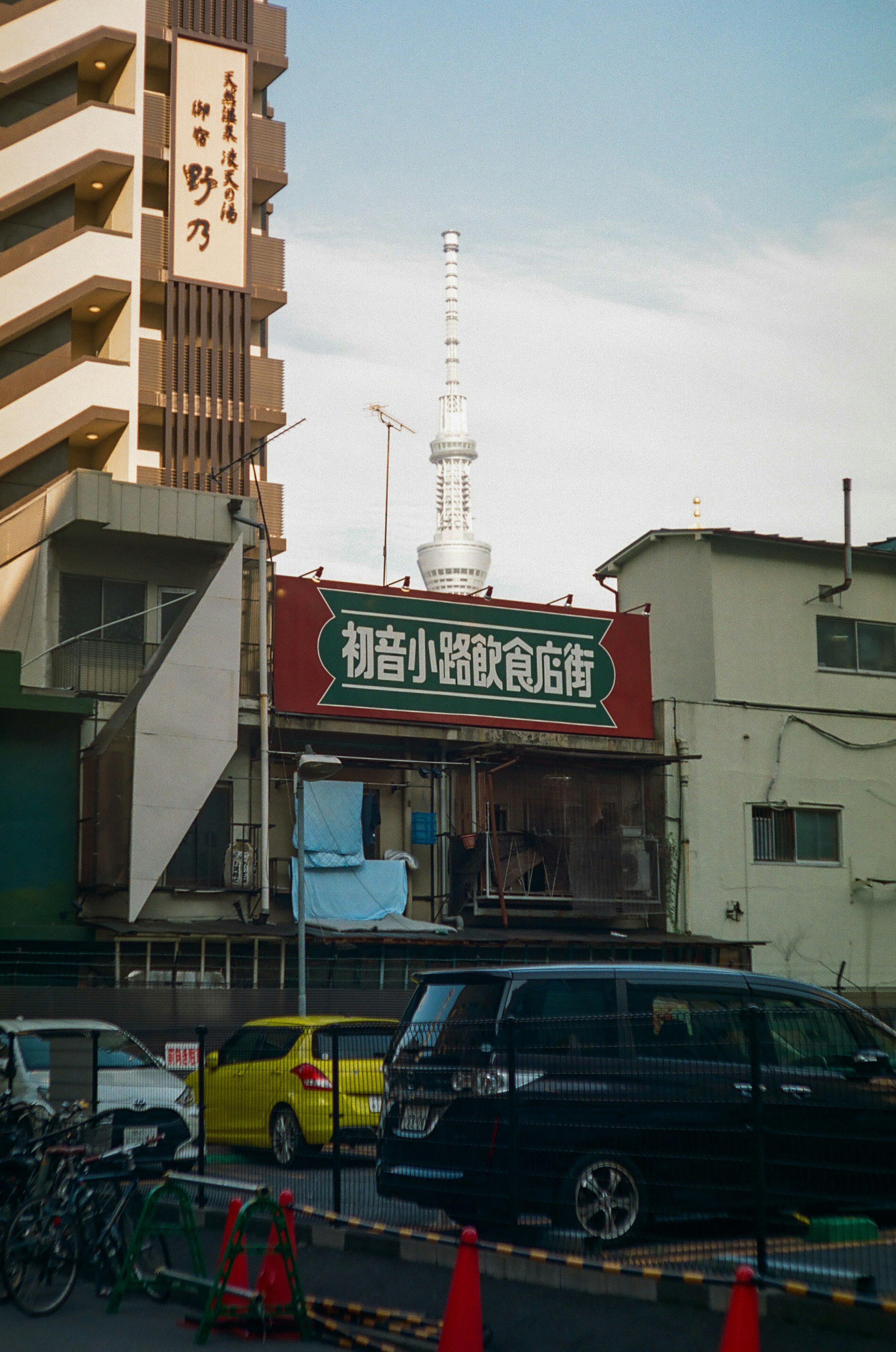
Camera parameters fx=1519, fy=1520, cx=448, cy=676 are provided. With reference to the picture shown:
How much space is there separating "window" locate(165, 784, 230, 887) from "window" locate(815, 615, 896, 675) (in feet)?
47.2

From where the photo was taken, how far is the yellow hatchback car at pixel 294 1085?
12.2 m

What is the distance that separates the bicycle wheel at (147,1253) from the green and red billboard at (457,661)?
706 inches

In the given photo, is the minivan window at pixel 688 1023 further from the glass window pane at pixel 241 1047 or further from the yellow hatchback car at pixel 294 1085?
the glass window pane at pixel 241 1047

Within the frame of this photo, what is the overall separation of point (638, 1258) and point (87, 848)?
20134 millimetres

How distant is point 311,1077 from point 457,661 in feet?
55.0

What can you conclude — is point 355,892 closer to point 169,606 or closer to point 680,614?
point 169,606

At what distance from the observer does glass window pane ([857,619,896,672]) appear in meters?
35.6

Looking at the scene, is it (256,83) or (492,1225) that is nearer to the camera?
(492,1225)

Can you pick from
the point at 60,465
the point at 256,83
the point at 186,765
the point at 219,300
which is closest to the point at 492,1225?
the point at 186,765

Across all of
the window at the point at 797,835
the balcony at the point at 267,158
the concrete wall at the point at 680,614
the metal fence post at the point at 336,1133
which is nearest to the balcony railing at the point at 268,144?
the balcony at the point at 267,158

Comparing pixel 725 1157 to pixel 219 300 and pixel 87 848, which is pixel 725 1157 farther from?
pixel 219 300

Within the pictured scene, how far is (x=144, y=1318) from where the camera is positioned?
31.3ft

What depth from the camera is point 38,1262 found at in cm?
963

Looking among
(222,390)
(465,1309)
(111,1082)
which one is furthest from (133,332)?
(465,1309)
